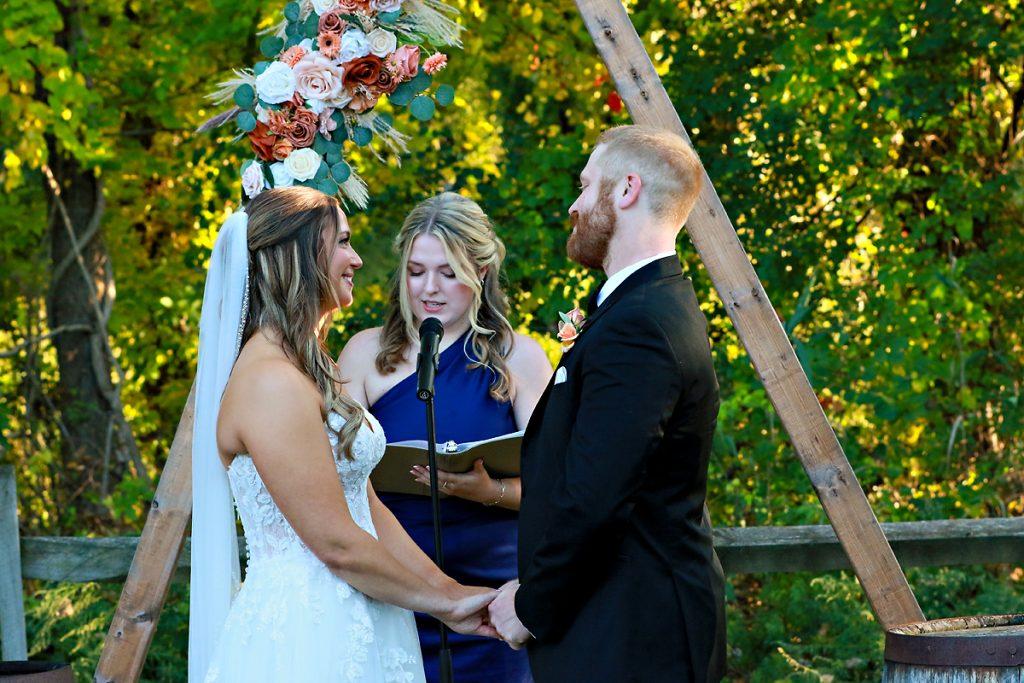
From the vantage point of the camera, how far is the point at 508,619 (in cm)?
278

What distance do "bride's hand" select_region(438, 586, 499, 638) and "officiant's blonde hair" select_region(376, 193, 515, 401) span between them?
2.36ft

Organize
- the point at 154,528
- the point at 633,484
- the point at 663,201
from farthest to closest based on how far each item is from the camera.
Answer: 1. the point at 154,528
2. the point at 663,201
3. the point at 633,484

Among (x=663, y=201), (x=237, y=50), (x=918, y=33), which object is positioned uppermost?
(x=237, y=50)

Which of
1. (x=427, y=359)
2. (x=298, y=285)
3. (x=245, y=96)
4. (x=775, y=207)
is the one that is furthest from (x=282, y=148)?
(x=775, y=207)

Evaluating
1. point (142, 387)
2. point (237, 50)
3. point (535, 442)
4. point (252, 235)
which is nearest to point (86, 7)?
point (237, 50)

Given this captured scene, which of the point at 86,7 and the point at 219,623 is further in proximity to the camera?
the point at 86,7

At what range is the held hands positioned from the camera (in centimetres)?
338

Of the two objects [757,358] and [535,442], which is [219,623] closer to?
[535,442]

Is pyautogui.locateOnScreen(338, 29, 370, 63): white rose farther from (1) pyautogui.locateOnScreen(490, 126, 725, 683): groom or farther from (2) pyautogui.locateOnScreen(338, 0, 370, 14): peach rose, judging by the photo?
(1) pyautogui.locateOnScreen(490, 126, 725, 683): groom

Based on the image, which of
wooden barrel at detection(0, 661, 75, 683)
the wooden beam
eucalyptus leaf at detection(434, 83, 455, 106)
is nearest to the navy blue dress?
eucalyptus leaf at detection(434, 83, 455, 106)

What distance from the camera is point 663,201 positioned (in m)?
2.57

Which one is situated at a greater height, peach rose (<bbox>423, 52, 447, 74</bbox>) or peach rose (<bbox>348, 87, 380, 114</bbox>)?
peach rose (<bbox>423, 52, 447, 74</bbox>)

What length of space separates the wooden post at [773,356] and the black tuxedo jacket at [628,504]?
94cm

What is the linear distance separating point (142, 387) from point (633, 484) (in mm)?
8230
